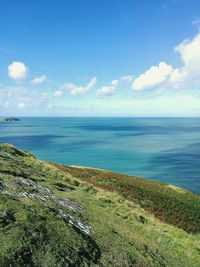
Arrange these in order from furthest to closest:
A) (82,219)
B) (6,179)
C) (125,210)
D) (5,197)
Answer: (125,210)
(6,179)
(82,219)
(5,197)

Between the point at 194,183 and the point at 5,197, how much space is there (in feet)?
205

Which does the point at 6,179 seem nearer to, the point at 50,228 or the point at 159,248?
the point at 50,228

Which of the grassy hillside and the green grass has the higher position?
the grassy hillside

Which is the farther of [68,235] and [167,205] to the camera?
[167,205]

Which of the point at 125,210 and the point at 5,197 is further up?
the point at 5,197

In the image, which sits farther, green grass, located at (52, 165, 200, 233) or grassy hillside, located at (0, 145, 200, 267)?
green grass, located at (52, 165, 200, 233)

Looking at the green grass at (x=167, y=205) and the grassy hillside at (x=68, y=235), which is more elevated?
the grassy hillside at (x=68, y=235)

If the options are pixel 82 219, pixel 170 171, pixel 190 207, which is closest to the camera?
pixel 82 219

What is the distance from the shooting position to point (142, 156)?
108m

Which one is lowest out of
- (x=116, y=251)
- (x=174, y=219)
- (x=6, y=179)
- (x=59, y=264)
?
(x=174, y=219)

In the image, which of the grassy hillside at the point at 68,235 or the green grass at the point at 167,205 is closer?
the grassy hillside at the point at 68,235

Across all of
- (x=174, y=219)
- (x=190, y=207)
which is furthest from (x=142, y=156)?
(x=174, y=219)

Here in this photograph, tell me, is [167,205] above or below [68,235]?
below

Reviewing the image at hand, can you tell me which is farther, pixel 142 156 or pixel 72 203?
pixel 142 156
